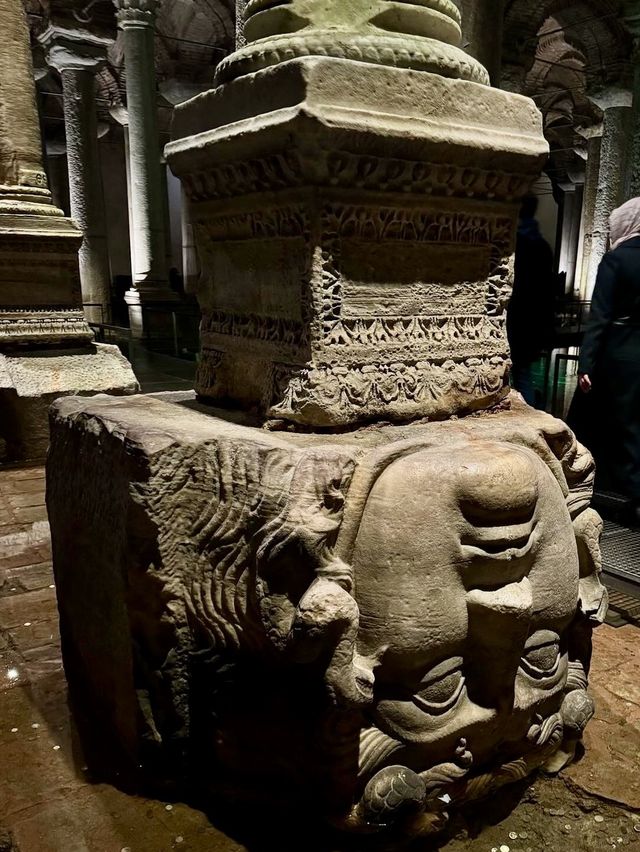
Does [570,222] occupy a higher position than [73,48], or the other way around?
[73,48]

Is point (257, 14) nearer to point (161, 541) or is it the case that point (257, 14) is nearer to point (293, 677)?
point (161, 541)

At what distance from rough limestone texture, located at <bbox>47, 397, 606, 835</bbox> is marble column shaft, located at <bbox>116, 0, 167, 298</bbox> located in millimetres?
11006

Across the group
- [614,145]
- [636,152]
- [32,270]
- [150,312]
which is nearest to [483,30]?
[32,270]

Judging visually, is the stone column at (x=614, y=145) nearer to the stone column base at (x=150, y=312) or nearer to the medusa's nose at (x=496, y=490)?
the stone column base at (x=150, y=312)

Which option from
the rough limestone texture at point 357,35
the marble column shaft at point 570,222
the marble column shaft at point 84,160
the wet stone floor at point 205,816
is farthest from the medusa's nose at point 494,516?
the marble column shaft at point 570,222

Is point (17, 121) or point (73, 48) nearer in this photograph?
point (17, 121)

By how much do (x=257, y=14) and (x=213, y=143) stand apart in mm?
445

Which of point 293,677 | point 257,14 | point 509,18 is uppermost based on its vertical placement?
point 509,18

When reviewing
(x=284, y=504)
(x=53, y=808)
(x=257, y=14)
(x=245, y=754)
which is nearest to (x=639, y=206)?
(x=257, y=14)

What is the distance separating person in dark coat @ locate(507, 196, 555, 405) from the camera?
13.5 feet

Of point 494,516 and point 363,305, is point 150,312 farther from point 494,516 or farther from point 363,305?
point 494,516

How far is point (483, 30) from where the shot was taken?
18.9 feet

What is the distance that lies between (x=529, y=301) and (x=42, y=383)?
324cm

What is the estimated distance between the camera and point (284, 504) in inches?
66.7
